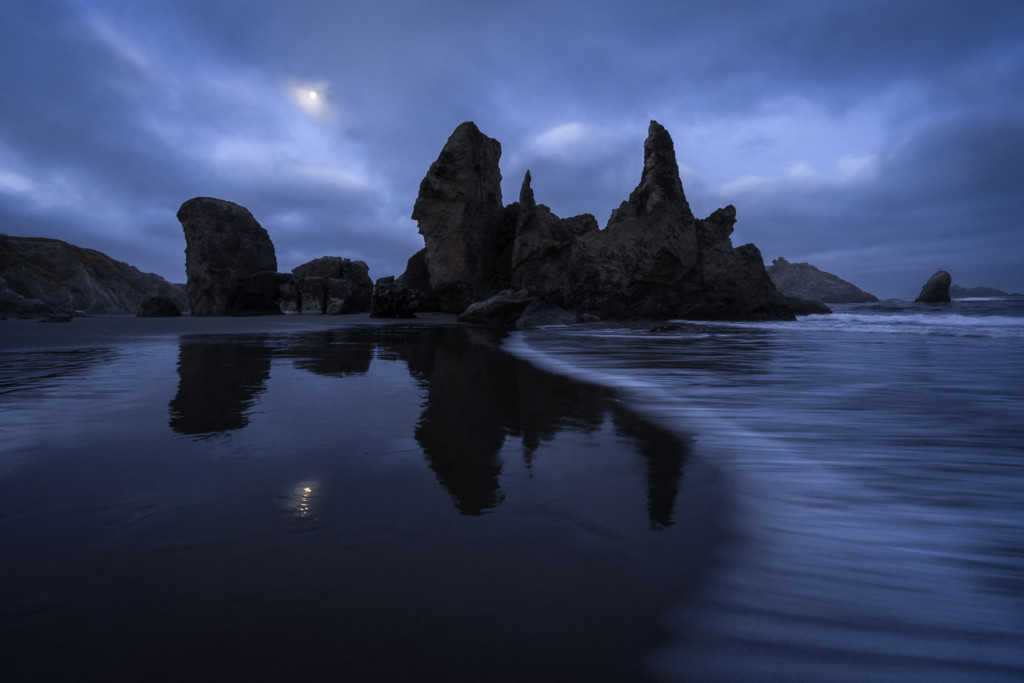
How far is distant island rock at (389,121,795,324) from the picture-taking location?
814 inches

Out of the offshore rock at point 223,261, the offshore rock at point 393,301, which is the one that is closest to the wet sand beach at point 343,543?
the offshore rock at point 393,301

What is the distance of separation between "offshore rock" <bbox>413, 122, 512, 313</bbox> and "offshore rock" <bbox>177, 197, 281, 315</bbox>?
449 inches

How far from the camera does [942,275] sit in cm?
4356

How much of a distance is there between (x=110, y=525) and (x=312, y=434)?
1.11 m

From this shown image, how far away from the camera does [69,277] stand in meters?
50.7

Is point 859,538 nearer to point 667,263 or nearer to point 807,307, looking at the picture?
point 667,263

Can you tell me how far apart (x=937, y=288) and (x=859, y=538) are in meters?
57.7

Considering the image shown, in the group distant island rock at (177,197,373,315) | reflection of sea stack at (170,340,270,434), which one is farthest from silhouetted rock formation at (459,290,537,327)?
distant island rock at (177,197,373,315)

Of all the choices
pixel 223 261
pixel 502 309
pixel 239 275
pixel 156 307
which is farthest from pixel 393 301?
pixel 156 307

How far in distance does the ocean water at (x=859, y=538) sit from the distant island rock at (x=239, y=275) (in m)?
29.0

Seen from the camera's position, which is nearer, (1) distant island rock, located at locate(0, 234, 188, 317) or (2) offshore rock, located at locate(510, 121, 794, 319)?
(2) offshore rock, located at locate(510, 121, 794, 319)

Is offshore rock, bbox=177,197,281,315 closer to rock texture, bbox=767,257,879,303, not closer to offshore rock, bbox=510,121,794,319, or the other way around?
offshore rock, bbox=510,121,794,319

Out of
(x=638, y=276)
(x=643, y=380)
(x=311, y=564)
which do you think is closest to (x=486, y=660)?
(x=311, y=564)

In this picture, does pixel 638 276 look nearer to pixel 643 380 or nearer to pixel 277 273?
pixel 643 380
